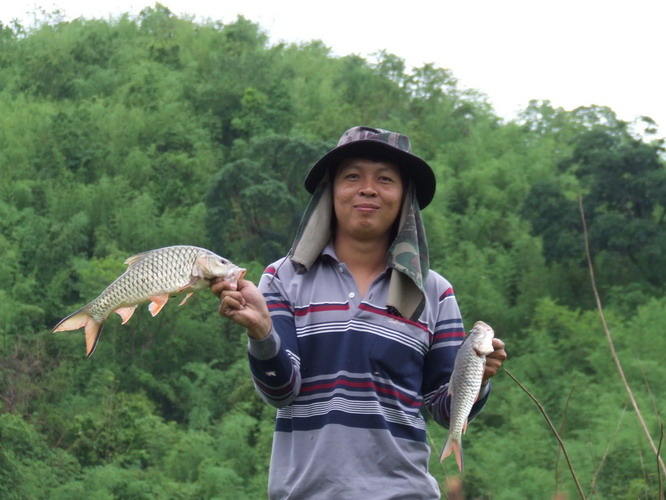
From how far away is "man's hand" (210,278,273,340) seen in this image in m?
1.75

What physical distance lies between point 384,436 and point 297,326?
0.22m

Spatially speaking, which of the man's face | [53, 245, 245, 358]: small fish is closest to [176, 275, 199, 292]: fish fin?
[53, 245, 245, 358]: small fish

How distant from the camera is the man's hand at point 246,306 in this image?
175 cm

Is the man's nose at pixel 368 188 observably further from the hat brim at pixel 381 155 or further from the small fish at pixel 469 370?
the small fish at pixel 469 370

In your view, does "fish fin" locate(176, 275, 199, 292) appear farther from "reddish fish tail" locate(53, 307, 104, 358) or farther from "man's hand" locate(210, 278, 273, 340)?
"reddish fish tail" locate(53, 307, 104, 358)

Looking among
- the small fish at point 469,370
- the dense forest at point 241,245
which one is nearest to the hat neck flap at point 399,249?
the small fish at point 469,370

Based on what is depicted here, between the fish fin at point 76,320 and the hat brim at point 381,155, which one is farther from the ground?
the hat brim at point 381,155

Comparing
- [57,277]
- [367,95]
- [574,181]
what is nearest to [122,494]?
[57,277]

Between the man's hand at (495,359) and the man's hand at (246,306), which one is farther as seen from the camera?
the man's hand at (495,359)

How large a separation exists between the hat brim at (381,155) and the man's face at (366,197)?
1 centimetres

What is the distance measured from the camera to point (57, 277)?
21516mm

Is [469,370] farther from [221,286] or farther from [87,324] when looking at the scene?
[87,324]

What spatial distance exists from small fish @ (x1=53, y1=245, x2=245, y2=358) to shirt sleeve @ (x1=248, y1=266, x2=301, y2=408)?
11 cm

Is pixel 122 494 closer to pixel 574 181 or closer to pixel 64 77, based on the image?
pixel 574 181
